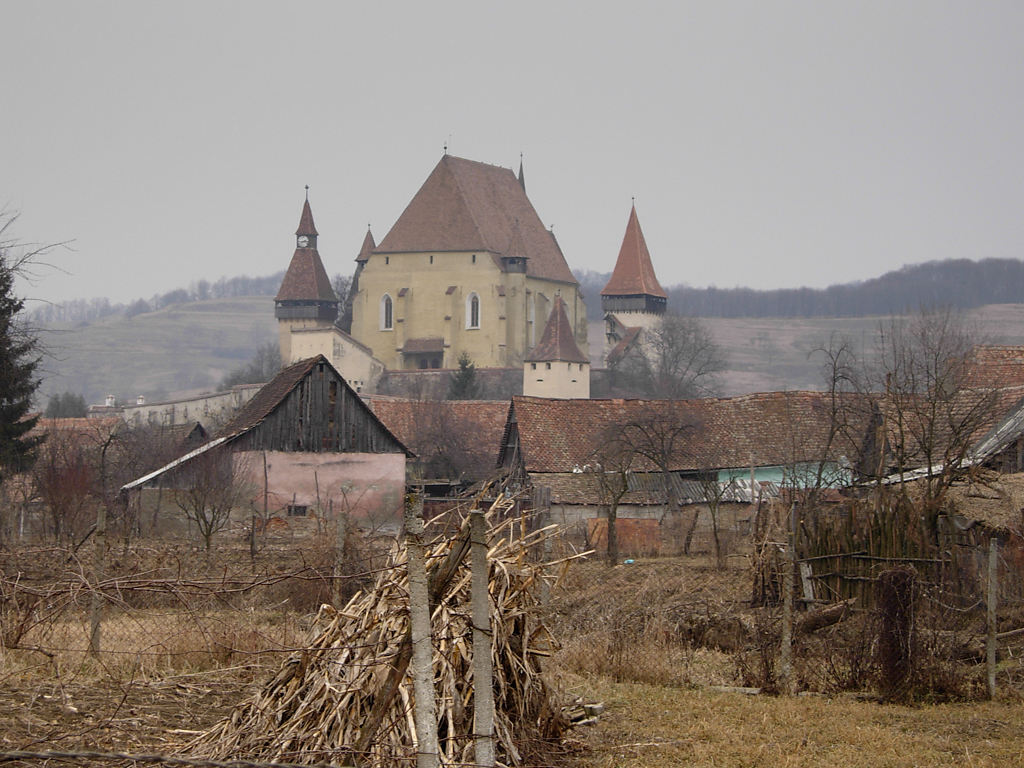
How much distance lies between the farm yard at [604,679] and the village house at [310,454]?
54.4ft

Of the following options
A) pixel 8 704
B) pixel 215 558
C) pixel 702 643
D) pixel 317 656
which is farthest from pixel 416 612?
pixel 215 558

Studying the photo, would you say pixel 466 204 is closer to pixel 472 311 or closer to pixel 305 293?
pixel 472 311

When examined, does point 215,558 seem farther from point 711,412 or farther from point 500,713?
point 711,412

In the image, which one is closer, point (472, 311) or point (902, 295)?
point (472, 311)

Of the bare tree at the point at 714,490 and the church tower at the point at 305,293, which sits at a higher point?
the church tower at the point at 305,293

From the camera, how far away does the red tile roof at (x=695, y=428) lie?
36.5m

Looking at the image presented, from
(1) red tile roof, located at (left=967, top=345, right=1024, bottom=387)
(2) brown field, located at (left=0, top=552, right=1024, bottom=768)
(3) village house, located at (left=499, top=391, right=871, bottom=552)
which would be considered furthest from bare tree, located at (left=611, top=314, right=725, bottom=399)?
(2) brown field, located at (left=0, top=552, right=1024, bottom=768)

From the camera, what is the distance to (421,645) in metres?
5.78

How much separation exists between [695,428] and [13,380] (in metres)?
18.5

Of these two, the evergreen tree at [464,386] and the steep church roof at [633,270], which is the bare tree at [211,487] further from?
the steep church roof at [633,270]

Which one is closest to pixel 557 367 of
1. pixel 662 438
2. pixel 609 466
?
pixel 662 438

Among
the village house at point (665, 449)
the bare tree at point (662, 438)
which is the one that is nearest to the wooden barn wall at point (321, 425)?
the village house at point (665, 449)

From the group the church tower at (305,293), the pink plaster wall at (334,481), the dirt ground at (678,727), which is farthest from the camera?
the church tower at (305,293)

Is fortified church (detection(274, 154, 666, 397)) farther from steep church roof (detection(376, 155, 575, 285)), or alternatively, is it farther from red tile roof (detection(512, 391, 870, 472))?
red tile roof (detection(512, 391, 870, 472))
